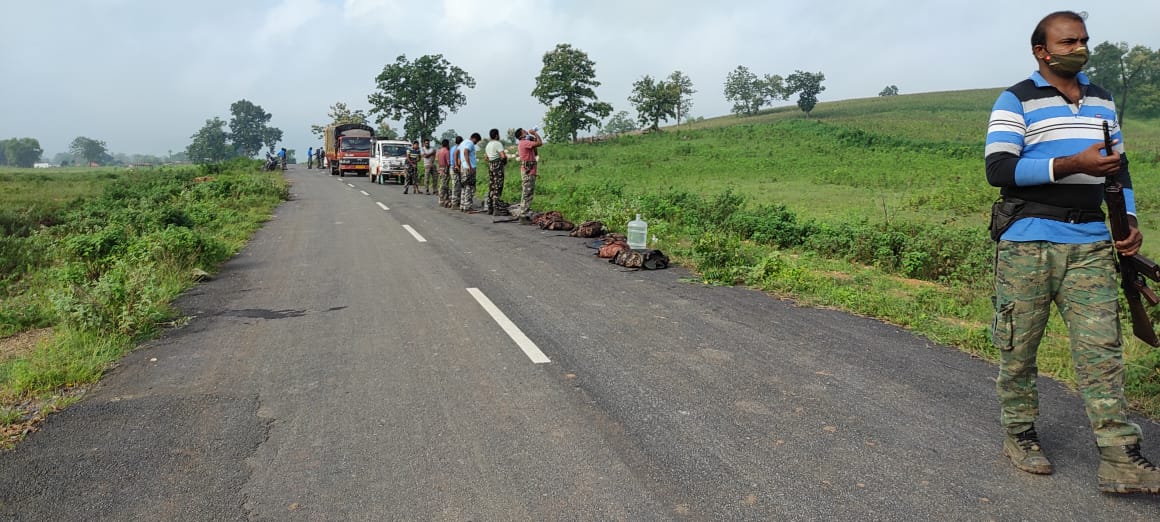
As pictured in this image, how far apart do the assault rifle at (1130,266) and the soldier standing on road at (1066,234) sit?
1.7 inches

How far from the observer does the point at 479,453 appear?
12.3 ft

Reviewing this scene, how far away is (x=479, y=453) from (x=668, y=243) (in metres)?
8.43

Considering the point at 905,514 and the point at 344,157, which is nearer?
the point at 905,514

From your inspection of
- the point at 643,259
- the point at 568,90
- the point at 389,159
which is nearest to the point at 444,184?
the point at 643,259

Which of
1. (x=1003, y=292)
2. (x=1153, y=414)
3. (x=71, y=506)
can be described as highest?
(x=1003, y=292)

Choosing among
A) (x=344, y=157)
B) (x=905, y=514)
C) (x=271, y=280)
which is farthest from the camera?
(x=344, y=157)

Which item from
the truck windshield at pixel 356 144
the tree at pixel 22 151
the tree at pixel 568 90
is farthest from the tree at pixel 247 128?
the truck windshield at pixel 356 144

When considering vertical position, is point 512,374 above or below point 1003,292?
below

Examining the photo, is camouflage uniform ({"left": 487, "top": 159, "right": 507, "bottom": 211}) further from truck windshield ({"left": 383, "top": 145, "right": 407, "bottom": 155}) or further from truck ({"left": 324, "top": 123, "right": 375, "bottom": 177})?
truck ({"left": 324, "top": 123, "right": 375, "bottom": 177})

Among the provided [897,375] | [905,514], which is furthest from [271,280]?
[905,514]

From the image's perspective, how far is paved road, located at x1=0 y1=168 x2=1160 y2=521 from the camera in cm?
322

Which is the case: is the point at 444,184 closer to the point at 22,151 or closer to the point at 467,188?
the point at 467,188

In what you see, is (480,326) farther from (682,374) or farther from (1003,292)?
(1003,292)

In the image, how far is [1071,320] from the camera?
3281 mm
